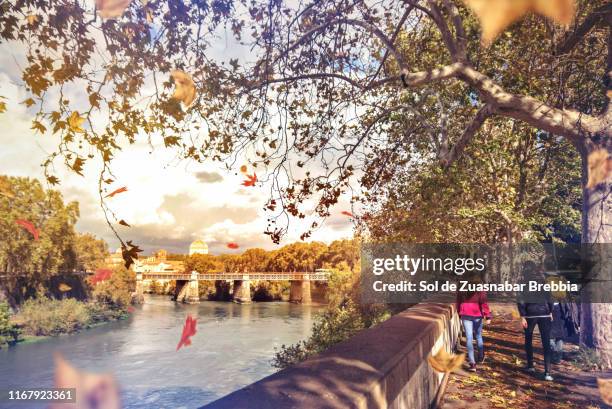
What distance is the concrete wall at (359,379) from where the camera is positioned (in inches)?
99.3

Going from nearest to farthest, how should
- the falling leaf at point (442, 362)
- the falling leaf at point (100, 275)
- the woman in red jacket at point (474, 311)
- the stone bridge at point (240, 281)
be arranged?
the falling leaf at point (442, 362)
the woman in red jacket at point (474, 311)
the falling leaf at point (100, 275)
the stone bridge at point (240, 281)

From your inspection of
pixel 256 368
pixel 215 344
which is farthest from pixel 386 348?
pixel 215 344

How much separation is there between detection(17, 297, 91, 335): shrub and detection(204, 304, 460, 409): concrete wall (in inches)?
2132

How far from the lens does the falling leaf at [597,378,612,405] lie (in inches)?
214

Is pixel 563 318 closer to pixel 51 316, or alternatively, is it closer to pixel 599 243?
pixel 599 243

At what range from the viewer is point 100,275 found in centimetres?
6550

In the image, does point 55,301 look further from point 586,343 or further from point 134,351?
point 586,343

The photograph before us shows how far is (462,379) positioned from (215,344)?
125 ft

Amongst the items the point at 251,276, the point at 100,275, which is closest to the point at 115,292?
the point at 100,275

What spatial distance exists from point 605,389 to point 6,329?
174 feet

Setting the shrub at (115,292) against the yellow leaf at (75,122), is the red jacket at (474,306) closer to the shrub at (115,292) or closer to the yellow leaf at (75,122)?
the yellow leaf at (75,122)

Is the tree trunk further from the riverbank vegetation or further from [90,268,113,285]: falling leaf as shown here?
[90,268,113,285]: falling leaf

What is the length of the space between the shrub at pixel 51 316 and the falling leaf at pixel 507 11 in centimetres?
5693

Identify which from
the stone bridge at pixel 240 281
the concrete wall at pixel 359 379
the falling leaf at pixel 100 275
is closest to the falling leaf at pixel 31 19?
the concrete wall at pixel 359 379
